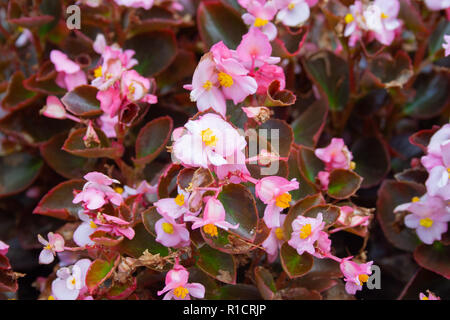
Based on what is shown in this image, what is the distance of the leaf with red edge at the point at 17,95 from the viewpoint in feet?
3.08

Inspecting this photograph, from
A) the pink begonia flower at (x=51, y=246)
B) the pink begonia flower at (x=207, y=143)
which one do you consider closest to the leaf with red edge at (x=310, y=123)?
the pink begonia flower at (x=207, y=143)

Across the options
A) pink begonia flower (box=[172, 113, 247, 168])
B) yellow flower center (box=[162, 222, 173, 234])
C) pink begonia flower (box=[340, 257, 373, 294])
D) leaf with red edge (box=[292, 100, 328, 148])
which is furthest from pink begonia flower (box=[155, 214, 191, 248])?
leaf with red edge (box=[292, 100, 328, 148])

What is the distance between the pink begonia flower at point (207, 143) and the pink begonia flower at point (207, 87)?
51mm

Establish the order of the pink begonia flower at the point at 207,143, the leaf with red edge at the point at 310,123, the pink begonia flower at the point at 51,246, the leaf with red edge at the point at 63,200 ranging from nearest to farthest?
the pink begonia flower at the point at 207,143, the pink begonia flower at the point at 51,246, the leaf with red edge at the point at 63,200, the leaf with red edge at the point at 310,123

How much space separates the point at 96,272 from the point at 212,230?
0.64ft

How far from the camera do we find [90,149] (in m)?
0.75

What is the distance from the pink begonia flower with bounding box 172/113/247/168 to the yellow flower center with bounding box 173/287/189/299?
17 centimetres

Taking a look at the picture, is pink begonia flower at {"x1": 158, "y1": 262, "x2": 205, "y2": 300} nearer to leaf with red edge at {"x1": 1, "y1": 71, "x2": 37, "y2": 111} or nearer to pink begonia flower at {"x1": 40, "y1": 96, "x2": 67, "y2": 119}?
pink begonia flower at {"x1": 40, "y1": 96, "x2": 67, "y2": 119}

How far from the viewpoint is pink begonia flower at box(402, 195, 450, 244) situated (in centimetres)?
79

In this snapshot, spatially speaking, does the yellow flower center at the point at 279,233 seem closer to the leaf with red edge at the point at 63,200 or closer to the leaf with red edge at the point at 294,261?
the leaf with red edge at the point at 294,261

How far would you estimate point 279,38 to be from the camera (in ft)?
3.01

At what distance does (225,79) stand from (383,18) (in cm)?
38
